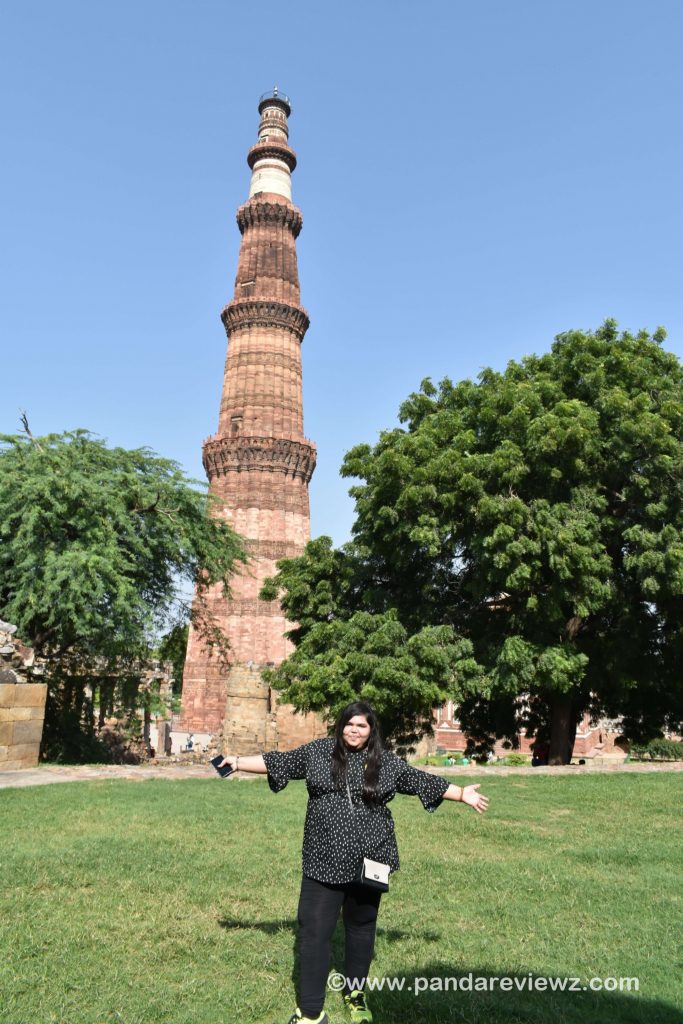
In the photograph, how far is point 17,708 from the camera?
39.8 ft

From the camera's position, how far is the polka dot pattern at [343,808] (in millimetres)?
3504

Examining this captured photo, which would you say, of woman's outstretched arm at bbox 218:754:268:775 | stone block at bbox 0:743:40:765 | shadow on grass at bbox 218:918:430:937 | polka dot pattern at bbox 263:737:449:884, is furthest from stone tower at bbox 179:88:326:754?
polka dot pattern at bbox 263:737:449:884

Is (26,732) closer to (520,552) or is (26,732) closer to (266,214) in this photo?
(520,552)

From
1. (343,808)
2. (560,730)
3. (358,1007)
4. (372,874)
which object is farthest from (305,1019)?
(560,730)

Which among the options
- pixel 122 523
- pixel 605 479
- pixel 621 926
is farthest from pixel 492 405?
pixel 621 926

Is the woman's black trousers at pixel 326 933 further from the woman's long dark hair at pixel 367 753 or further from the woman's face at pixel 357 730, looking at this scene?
the woman's face at pixel 357 730

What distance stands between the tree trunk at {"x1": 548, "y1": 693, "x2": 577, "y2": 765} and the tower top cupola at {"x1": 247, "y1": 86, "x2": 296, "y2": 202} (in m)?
30.6

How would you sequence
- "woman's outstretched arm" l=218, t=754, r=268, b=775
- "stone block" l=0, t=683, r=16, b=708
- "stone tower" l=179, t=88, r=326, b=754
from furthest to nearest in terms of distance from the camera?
"stone tower" l=179, t=88, r=326, b=754 < "stone block" l=0, t=683, r=16, b=708 < "woman's outstretched arm" l=218, t=754, r=268, b=775

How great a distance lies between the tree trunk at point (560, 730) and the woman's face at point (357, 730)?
1312 cm

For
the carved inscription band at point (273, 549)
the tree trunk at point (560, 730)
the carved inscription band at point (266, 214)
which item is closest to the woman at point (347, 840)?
the tree trunk at point (560, 730)

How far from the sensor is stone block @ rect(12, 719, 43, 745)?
12.1 meters

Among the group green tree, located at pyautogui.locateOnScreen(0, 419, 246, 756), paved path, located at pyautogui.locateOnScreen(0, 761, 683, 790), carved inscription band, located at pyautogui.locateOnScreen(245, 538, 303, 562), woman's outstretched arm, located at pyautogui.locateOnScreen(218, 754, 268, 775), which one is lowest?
paved path, located at pyautogui.locateOnScreen(0, 761, 683, 790)

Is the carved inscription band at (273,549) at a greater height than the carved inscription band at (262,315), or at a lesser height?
lesser

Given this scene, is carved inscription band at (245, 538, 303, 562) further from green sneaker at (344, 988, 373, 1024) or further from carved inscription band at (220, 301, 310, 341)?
green sneaker at (344, 988, 373, 1024)
